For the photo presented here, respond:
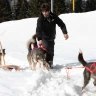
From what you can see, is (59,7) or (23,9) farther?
(23,9)

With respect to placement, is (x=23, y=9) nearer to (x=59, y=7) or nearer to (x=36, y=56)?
(x=59, y=7)

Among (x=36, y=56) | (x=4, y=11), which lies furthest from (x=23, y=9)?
(x=36, y=56)

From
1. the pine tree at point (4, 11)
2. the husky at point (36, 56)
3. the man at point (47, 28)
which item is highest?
the man at point (47, 28)

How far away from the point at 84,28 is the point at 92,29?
1.97 ft

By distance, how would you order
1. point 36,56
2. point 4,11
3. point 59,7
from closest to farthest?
point 36,56 → point 59,7 → point 4,11

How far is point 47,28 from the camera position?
7895 millimetres

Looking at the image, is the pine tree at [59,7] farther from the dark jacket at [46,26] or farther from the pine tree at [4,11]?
the dark jacket at [46,26]

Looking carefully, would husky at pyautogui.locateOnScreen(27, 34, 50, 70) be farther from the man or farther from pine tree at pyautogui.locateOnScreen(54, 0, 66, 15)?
pine tree at pyautogui.locateOnScreen(54, 0, 66, 15)

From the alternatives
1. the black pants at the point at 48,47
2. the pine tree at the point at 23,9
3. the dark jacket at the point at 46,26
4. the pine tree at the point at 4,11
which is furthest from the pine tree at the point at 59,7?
the dark jacket at the point at 46,26

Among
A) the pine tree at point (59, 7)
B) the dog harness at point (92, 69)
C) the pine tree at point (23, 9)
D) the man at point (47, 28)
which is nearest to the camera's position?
the dog harness at point (92, 69)

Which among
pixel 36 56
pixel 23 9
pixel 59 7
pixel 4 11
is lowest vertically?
pixel 4 11

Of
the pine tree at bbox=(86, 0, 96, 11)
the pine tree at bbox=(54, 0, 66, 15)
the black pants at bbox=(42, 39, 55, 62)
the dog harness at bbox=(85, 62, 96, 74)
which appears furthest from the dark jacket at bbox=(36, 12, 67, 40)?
the pine tree at bbox=(86, 0, 96, 11)

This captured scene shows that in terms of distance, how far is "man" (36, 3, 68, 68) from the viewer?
25.2 feet

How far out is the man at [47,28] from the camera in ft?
25.2
